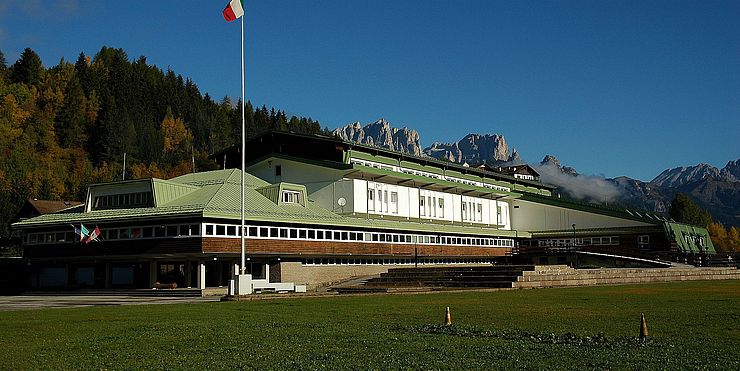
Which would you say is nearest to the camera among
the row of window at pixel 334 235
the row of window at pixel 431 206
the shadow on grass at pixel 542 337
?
the shadow on grass at pixel 542 337

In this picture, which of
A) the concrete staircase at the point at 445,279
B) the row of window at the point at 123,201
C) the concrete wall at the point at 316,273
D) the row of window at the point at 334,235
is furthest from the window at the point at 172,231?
the concrete staircase at the point at 445,279

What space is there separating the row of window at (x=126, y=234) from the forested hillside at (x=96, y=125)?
5387 centimetres

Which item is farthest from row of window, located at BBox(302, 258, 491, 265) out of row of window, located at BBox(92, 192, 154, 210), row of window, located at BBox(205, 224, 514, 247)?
row of window, located at BBox(92, 192, 154, 210)

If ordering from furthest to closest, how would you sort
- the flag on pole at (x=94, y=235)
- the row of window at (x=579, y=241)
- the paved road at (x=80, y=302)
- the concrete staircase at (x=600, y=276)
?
the row of window at (x=579, y=241) → the flag on pole at (x=94, y=235) → the concrete staircase at (x=600, y=276) → the paved road at (x=80, y=302)

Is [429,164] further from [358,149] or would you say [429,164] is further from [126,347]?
[126,347]

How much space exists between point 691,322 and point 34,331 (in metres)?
18.4

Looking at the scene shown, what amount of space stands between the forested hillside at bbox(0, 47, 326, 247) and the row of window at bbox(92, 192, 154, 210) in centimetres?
5651

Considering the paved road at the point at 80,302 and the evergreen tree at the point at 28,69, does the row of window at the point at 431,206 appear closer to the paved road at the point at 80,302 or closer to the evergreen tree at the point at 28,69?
the paved road at the point at 80,302

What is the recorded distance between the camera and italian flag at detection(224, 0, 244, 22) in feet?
152

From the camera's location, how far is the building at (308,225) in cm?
5541

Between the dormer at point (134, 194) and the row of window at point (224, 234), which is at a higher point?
the dormer at point (134, 194)

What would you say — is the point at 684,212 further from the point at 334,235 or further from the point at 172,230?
the point at 172,230

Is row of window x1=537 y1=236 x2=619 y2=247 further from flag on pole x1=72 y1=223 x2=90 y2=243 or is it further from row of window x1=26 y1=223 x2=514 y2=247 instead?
flag on pole x1=72 y1=223 x2=90 y2=243

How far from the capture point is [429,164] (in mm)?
87938
